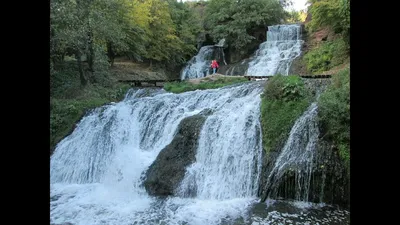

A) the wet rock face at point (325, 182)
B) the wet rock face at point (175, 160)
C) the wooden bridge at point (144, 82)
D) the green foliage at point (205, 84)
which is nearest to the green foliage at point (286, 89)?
the wet rock face at point (325, 182)

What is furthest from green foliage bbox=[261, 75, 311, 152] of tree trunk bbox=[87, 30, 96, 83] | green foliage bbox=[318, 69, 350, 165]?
tree trunk bbox=[87, 30, 96, 83]

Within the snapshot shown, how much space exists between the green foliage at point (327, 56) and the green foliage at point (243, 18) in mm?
5329

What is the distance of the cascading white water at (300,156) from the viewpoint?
8.29 m

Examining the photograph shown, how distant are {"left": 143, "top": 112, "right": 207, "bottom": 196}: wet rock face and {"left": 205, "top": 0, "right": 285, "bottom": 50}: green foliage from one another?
42.0 ft

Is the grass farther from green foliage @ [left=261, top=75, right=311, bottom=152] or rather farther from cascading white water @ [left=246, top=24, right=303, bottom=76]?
cascading white water @ [left=246, top=24, right=303, bottom=76]

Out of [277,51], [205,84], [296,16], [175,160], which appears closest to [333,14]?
[277,51]

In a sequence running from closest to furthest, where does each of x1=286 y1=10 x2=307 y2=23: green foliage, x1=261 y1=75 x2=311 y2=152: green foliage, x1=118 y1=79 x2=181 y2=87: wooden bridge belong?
x1=261 y1=75 x2=311 y2=152: green foliage
x1=118 y1=79 x2=181 y2=87: wooden bridge
x1=286 y1=10 x2=307 y2=23: green foliage

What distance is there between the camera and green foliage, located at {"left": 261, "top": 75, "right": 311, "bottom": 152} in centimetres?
946

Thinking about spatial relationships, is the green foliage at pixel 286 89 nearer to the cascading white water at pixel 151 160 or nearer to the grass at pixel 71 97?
the cascading white water at pixel 151 160

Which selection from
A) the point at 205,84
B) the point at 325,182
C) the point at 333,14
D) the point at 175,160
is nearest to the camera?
the point at 325,182

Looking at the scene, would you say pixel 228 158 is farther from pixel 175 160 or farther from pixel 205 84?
pixel 205 84

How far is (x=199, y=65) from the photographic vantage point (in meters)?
23.5

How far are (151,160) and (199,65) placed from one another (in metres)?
13.9
